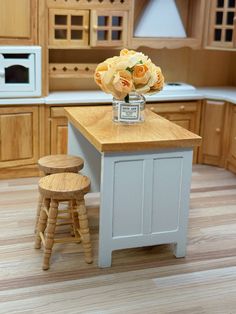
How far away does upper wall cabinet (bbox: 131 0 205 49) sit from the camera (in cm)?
444

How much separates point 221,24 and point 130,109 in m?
2.10

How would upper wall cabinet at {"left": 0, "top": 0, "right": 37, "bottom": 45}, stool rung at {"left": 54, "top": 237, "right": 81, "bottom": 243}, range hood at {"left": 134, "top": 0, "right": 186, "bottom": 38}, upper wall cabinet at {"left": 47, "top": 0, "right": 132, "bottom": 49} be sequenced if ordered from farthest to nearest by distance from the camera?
range hood at {"left": 134, "top": 0, "right": 186, "bottom": 38}
upper wall cabinet at {"left": 47, "top": 0, "right": 132, "bottom": 49}
upper wall cabinet at {"left": 0, "top": 0, "right": 37, "bottom": 45}
stool rung at {"left": 54, "top": 237, "right": 81, "bottom": 243}

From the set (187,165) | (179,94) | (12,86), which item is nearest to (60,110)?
(12,86)

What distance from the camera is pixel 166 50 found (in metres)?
4.83

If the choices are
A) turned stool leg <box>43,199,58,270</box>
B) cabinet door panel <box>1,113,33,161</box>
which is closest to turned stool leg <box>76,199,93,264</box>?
turned stool leg <box>43,199,58,270</box>

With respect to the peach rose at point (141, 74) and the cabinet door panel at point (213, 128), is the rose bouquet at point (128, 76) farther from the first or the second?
the cabinet door panel at point (213, 128)

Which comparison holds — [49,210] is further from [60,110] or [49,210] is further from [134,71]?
[60,110]

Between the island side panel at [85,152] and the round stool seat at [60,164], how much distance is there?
24 centimetres

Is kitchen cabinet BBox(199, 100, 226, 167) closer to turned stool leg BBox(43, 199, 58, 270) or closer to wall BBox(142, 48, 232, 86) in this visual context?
wall BBox(142, 48, 232, 86)

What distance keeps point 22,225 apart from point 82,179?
76 cm

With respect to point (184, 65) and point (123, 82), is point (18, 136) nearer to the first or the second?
point (123, 82)

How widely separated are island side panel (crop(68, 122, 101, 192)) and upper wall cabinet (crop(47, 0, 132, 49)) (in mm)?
1038

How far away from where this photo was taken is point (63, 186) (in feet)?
8.73

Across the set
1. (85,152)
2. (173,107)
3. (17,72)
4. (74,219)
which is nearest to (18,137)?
(17,72)
